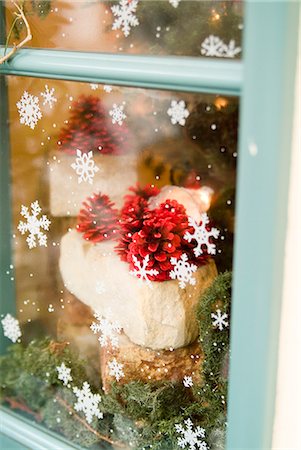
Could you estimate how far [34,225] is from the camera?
5.03 feet

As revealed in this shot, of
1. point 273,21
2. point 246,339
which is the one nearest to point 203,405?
point 246,339

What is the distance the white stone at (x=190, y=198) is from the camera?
1.23 m

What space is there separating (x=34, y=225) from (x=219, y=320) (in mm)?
483

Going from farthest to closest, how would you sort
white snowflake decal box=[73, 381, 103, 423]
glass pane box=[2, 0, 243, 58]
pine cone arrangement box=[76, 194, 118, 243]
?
white snowflake decal box=[73, 381, 103, 423] → pine cone arrangement box=[76, 194, 118, 243] → glass pane box=[2, 0, 243, 58]

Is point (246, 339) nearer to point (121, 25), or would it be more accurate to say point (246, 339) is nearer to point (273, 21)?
point (273, 21)

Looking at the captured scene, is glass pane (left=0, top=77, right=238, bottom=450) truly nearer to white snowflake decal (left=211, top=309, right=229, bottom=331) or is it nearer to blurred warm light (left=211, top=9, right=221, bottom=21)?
white snowflake decal (left=211, top=309, right=229, bottom=331)

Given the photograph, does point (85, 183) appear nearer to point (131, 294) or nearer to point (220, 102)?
point (131, 294)

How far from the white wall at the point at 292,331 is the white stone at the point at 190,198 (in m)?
0.16

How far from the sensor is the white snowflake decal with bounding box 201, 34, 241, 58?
1.13m

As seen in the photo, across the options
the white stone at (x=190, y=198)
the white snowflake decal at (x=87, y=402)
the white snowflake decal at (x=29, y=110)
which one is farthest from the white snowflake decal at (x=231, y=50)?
the white snowflake decal at (x=87, y=402)

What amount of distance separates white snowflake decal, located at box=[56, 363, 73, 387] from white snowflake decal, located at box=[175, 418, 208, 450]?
287 mm

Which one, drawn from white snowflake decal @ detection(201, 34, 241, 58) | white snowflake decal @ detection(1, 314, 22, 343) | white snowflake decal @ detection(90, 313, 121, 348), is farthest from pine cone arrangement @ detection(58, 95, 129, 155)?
white snowflake decal @ detection(1, 314, 22, 343)

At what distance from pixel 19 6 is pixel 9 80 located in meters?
0.15

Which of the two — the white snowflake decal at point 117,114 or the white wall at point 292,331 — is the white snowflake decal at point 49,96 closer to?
the white snowflake decal at point 117,114
